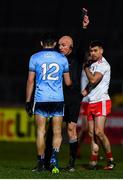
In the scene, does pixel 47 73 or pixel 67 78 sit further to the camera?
pixel 67 78

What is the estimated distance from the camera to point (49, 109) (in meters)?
12.8

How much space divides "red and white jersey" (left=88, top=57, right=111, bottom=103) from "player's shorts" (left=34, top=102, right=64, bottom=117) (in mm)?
1181

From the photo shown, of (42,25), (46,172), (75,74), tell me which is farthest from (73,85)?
(42,25)

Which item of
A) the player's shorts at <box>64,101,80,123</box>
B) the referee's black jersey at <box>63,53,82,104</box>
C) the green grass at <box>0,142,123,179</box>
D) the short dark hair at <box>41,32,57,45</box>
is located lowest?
the green grass at <box>0,142,123,179</box>

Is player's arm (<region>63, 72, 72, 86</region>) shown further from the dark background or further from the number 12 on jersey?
the dark background

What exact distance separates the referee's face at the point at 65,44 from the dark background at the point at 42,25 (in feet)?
58.0

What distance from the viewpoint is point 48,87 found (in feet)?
41.9

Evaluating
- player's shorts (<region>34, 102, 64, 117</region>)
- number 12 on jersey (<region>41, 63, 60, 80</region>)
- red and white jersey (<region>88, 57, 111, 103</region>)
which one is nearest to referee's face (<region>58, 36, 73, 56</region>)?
red and white jersey (<region>88, 57, 111, 103</region>)

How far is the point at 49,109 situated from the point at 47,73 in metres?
0.53

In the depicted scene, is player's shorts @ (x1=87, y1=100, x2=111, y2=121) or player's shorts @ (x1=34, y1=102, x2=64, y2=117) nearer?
player's shorts @ (x1=34, y1=102, x2=64, y2=117)

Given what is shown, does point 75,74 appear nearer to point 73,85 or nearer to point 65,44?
point 73,85

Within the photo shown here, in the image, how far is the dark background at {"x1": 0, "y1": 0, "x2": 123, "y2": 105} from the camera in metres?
31.9

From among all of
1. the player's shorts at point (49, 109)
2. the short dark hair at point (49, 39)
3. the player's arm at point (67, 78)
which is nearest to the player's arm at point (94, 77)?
the player's arm at point (67, 78)

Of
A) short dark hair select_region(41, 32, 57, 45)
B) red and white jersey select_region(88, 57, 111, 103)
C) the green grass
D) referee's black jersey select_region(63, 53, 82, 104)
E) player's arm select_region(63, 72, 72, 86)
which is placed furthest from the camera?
red and white jersey select_region(88, 57, 111, 103)
